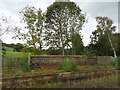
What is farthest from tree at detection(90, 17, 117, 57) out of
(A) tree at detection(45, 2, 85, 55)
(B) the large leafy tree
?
(B) the large leafy tree

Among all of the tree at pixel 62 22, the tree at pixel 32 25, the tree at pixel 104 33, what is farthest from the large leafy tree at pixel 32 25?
the tree at pixel 104 33

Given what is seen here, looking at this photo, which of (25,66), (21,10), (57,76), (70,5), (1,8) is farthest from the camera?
(70,5)

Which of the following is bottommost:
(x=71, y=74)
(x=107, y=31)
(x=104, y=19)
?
(x=71, y=74)

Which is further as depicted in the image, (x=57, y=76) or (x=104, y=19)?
(x=104, y=19)

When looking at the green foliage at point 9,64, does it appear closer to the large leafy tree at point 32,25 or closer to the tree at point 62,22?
the large leafy tree at point 32,25

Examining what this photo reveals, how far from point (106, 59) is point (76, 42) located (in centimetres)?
486

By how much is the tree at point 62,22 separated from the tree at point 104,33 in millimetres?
6318

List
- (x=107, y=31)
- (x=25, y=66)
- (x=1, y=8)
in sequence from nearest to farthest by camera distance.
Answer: (x=25, y=66) → (x=1, y=8) → (x=107, y=31)

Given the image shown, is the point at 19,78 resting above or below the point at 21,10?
below

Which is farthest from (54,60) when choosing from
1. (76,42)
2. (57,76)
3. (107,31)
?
(107,31)

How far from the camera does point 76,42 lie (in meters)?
18.5

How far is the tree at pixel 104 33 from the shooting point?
75.4ft

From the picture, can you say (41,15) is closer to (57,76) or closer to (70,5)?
(70,5)

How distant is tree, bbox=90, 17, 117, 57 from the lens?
22984 millimetres
